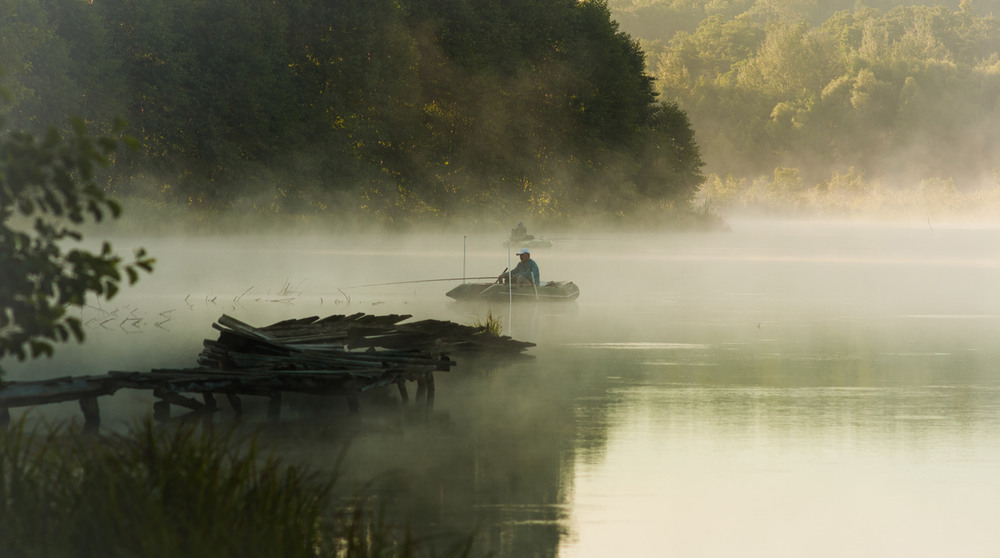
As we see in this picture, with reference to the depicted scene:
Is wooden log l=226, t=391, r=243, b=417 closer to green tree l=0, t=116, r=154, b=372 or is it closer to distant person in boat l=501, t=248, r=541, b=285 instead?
green tree l=0, t=116, r=154, b=372

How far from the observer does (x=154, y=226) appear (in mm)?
50469

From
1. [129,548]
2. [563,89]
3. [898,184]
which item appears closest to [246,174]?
[563,89]

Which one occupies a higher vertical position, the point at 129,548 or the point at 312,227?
the point at 312,227

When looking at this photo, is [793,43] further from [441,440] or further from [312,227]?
[441,440]

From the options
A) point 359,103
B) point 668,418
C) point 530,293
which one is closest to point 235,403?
point 668,418

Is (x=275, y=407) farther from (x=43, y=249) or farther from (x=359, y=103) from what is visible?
(x=359, y=103)

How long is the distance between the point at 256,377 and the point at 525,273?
16.5 metres

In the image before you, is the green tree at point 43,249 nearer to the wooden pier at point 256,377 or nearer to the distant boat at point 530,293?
the wooden pier at point 256,377

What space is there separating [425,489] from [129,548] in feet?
14.1

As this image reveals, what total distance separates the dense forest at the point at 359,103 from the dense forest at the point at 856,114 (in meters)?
36.6

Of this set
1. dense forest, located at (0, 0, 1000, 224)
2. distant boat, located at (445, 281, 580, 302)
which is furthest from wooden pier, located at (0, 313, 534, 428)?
dense forest, located at (0, 0, 1000, 224)

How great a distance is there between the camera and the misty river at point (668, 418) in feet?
30.6

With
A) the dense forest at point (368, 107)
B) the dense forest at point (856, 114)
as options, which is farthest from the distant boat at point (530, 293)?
the dense forest at point (856, 114)

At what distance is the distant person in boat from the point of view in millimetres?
28984
